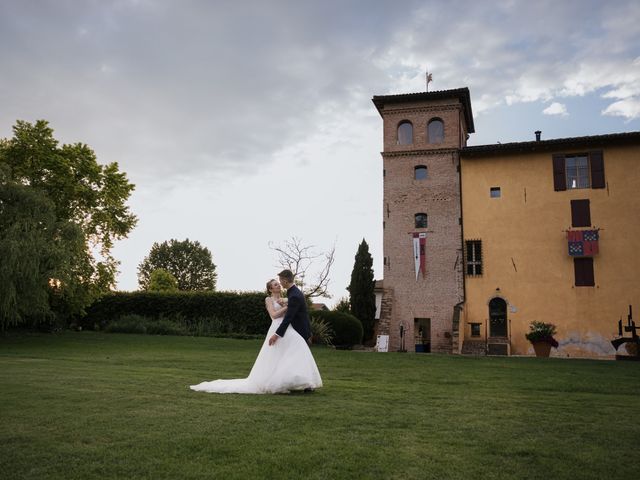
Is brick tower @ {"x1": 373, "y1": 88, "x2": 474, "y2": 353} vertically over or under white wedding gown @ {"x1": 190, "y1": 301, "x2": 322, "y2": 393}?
over

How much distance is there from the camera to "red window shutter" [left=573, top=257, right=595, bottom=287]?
26641 millimetres

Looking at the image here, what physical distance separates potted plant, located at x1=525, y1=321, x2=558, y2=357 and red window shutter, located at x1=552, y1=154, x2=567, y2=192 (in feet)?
24.4

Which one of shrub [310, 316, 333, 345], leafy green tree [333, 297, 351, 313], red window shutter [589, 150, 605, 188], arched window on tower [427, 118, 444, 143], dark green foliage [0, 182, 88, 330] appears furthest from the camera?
leafy green tree [333, 297, 351, 313]

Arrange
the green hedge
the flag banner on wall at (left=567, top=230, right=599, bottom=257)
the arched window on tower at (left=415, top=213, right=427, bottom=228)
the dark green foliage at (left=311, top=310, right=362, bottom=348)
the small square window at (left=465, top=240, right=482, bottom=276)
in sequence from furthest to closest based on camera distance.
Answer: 1. the green hedge
2. the arched window on tower at (left=415, top=213, right=427, bottom=228)
3. the small square window at (left=465, top=240, right=482, bottom=276)
4. the flag banner on wall at (left=567, top=230, right=599, bottom=257)
5. the dark green foliage at (left=311, top=310, right=362, bottom=348)

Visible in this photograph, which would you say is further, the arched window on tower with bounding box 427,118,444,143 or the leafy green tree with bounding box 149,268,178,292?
the leafy green tree with bounding box 149,268,178,292

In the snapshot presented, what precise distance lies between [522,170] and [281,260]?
648 inches

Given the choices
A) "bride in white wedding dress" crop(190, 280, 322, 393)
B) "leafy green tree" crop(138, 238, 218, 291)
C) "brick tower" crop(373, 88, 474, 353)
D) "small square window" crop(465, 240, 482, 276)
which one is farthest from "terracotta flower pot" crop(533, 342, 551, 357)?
"leafy green tree" crop(138, 238, 218, 291)

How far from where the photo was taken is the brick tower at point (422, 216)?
93.5 ft

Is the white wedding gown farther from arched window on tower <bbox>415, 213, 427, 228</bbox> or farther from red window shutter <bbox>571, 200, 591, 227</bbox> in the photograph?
red window shutter <bbox>571, 200, 591, 227</bbox>

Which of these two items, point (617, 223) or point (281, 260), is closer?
point (617, 223)

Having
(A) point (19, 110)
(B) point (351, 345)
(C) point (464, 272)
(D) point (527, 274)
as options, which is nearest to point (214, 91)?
(A) point (19, 110)

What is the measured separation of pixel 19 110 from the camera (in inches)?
1001

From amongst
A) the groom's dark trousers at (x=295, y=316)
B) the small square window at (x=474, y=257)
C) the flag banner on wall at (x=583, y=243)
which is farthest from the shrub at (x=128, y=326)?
the flag banner on wall at (x=583, y=243)

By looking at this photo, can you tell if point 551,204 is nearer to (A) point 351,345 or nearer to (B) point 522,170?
(B) point 522,170
